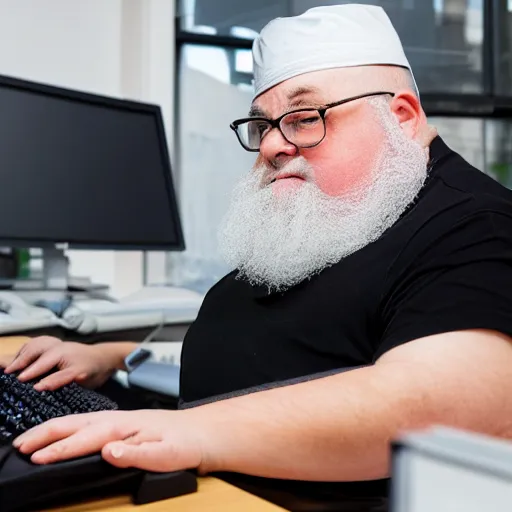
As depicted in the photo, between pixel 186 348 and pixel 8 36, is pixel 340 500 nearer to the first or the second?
pixel 186 348

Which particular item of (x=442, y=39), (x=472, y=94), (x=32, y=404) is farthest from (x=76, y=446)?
(x=442, y=39)

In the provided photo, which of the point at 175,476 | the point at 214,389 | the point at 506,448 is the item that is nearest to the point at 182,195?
the point at 214,389

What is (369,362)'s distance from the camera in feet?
2.98

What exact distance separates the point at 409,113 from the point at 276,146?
0.22 metres

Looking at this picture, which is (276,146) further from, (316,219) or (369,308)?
Answer: (369,308)

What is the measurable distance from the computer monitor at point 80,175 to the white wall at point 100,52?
43 cm

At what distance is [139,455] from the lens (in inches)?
24.6

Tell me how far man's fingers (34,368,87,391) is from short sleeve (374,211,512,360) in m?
0.48

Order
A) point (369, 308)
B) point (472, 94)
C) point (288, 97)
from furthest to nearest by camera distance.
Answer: point (472, 94) → point (288, 97) → point (369, 308)

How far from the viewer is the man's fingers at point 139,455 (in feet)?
2.03

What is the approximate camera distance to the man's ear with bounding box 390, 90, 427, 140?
1144mm

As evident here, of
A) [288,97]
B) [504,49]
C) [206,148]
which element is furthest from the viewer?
[504,49]

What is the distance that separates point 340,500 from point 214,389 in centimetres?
28

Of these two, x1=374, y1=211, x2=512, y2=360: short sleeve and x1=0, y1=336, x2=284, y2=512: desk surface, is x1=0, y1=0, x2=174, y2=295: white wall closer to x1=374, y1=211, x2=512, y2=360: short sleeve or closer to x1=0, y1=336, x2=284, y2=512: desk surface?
x1=374, y1=211, x2=512, y2=360: short sleeve
